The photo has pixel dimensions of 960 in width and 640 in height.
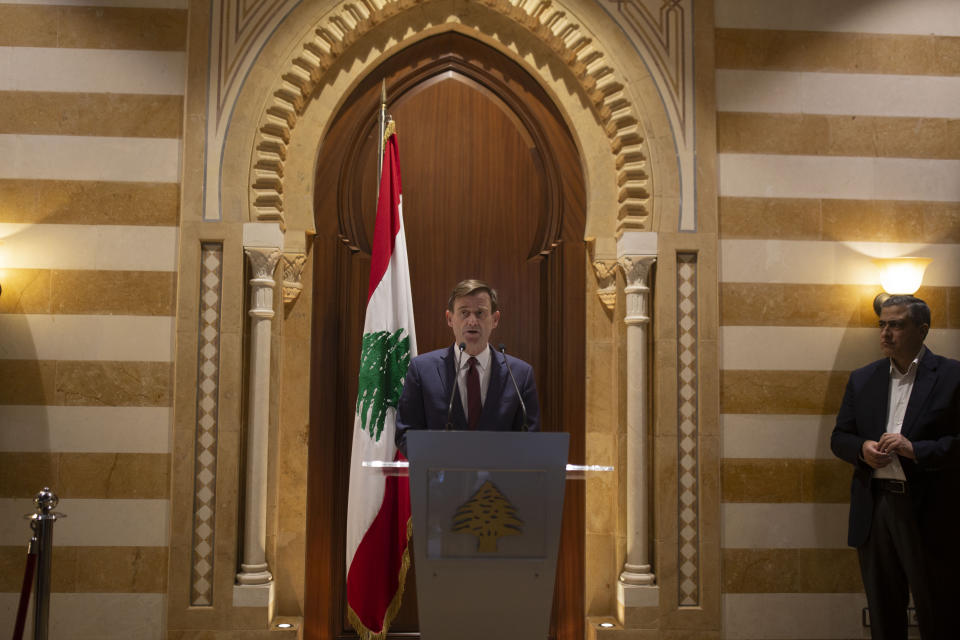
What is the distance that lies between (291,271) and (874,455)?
324cm

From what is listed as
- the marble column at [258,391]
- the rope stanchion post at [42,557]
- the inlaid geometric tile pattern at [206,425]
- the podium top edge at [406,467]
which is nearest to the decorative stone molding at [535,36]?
the marble column at [258,391]

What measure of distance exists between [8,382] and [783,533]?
14.5ft

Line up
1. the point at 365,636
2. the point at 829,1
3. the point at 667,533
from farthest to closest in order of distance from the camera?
the point at 829,1 → the point at 667,533 → the point at 365,636

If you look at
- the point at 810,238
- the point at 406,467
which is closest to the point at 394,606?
the point at 406,467

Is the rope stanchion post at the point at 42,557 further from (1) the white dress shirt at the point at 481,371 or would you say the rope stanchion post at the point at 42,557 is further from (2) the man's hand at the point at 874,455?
(2) the man's hand at the point at 874,455

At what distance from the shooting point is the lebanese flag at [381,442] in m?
4.27

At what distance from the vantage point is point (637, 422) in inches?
179

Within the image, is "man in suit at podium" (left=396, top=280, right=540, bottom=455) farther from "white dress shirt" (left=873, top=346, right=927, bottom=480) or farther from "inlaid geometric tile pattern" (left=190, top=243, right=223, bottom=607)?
"white dress shirt" (left=873, top=346, right=927, bottom=480)

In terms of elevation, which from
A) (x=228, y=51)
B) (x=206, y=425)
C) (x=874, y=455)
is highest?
(x=228, y=51)

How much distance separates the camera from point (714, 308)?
4.63 metres

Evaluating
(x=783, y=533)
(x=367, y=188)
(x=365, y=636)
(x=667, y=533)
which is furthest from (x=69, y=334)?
(x=783, y=533)

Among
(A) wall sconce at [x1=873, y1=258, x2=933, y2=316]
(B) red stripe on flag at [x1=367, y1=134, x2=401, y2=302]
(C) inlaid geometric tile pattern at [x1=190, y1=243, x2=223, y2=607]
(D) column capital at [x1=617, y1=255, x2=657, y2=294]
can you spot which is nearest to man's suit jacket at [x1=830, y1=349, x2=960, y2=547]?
(A) wall sconce at [x1=873, y1=258, x2=933, y2=316]

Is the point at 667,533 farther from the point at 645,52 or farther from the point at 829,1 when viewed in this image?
the point at 829,1

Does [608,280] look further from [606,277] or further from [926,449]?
[926,449]
